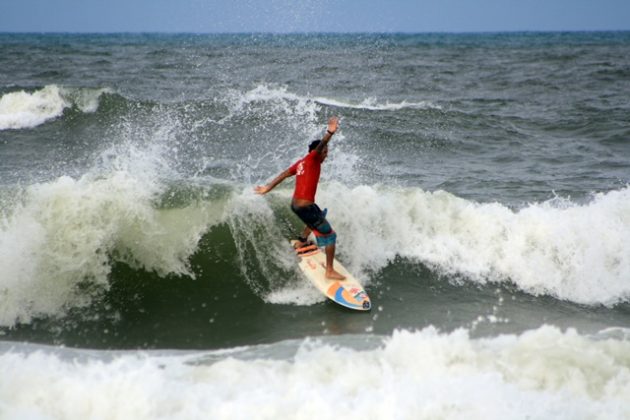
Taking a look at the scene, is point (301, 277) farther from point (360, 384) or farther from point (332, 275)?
point (360, 384)

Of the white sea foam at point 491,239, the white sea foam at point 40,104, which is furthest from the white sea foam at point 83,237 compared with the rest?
the white sea foam at point 40,104

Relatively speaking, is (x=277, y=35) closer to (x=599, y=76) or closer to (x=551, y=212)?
(x=599, y=76)

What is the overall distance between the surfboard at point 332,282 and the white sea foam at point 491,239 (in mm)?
630

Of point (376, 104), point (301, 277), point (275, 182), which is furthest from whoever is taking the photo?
point (376, 104)

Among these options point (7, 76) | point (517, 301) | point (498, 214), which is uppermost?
point (7, 76)

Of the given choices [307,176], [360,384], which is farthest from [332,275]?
[360,384]

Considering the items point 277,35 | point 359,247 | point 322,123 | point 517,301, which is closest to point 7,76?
point 322,123

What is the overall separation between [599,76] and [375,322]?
26835mm

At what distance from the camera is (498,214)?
9297 mm

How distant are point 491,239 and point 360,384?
4657mm

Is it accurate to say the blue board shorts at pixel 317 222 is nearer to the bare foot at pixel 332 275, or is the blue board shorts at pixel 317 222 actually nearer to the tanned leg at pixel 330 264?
the tanned leg at pixel 330 264

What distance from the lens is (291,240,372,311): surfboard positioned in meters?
7.16

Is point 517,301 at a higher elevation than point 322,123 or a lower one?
lower

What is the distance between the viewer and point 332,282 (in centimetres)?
740
